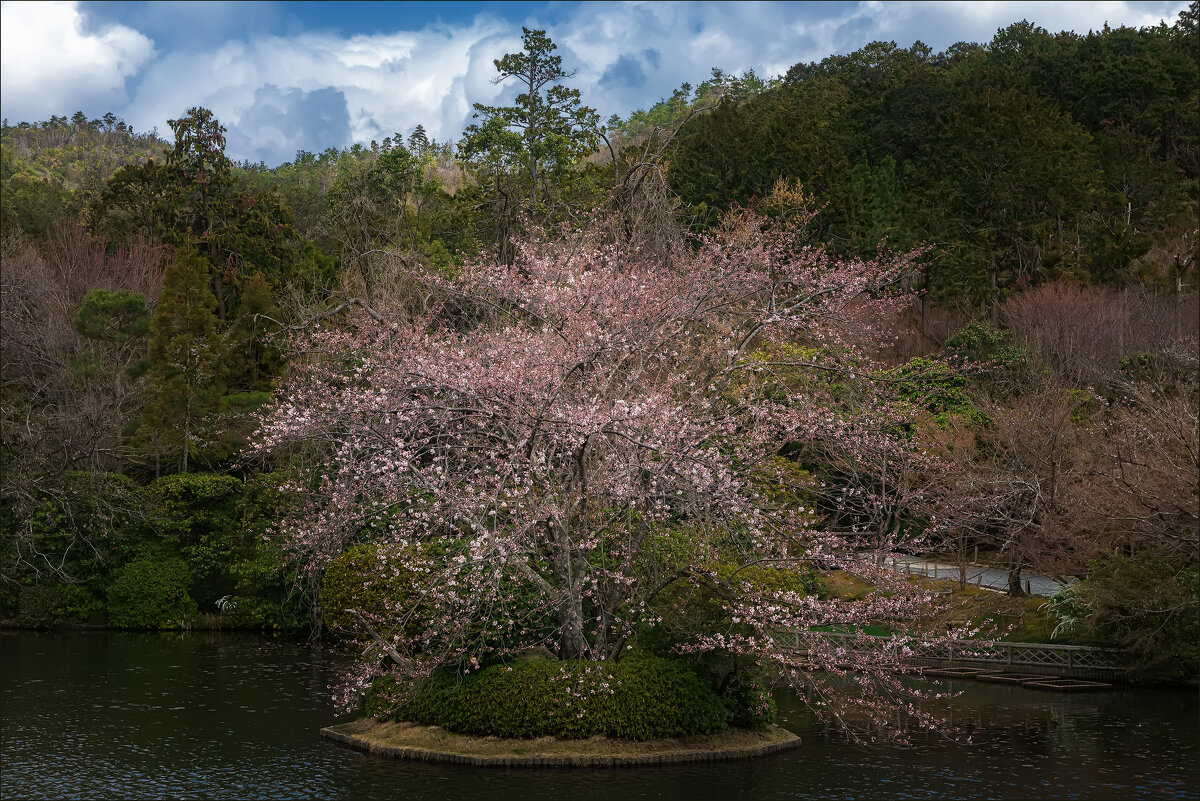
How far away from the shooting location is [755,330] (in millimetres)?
18453

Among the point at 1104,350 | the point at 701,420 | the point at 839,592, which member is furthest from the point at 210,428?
the point at 1104,350

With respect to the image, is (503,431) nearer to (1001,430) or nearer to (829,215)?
(1001,430)

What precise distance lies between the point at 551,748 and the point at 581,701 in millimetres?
823

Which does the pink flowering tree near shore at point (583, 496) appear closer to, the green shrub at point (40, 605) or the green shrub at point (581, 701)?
the green shrub at point (581, 701)

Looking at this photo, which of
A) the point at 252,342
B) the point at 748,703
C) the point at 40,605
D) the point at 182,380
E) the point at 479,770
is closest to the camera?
the point at 479,770

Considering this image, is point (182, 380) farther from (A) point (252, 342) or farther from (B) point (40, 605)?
(B) point (40, 605)

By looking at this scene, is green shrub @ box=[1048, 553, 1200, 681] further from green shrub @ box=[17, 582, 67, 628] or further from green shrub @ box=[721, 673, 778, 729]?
green shrub @ box=[17, 582, 67, 628]

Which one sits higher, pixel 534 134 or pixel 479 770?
pixel 534 134

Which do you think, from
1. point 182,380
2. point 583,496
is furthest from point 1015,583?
point 182,380

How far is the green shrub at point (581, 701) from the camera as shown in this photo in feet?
58.2

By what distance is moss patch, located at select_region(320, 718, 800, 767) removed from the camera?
1738cm

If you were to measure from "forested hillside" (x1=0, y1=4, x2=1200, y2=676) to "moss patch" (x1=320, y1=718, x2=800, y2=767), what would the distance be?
2627 mm

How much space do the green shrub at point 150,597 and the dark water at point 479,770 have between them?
8305mm

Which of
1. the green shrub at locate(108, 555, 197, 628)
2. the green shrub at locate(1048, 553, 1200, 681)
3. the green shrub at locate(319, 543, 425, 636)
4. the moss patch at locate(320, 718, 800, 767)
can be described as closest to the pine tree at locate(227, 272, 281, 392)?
the green shrub at locate(108, 555, 197, 628)
